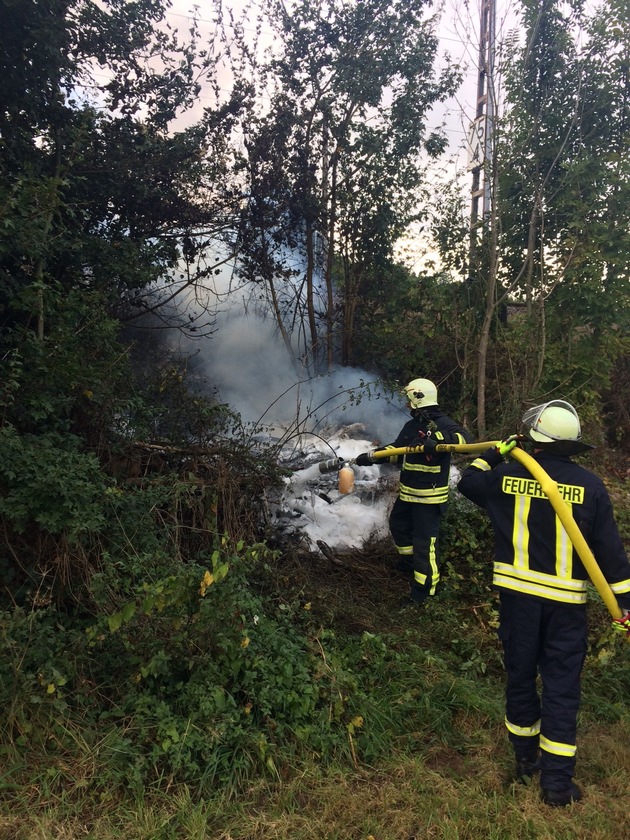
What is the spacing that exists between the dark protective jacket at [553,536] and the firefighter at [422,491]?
70.4 inches

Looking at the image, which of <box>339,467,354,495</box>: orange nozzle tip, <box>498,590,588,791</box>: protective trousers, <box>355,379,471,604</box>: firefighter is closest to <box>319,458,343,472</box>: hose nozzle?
<box>339,467,354,495</box>: orange nozzle tip

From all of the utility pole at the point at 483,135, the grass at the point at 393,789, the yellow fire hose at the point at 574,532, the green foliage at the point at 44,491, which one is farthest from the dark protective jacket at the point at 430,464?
the utility pole at the point at 483,135

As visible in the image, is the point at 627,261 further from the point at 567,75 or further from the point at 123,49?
the point at 123,49

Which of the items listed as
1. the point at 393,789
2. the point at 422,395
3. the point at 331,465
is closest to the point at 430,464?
the point at 422,395

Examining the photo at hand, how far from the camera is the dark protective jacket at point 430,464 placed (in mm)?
5023

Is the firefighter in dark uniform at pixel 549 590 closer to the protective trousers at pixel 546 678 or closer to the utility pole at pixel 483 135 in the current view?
the protective trousers at pixel 546 678

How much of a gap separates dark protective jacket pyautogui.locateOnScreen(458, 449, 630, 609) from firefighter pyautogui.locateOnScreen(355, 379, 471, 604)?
1.79 metres

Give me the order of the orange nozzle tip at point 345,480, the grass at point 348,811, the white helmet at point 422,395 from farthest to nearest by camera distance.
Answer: the orange nozzle tip at point 345,480
the white helmet at point 422,395
the grass at point 348,811

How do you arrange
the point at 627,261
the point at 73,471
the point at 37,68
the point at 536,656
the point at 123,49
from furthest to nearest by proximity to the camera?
the point at 627,261
the point at 123,49
the point at 37,68
the point at 73,471
the point at 536,656

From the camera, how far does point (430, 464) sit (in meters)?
5.07

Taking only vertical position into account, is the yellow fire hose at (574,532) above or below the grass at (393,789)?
above

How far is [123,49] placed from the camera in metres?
6.00

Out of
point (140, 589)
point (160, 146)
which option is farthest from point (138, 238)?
point (140, 589)

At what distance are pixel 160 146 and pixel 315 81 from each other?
293 cm
